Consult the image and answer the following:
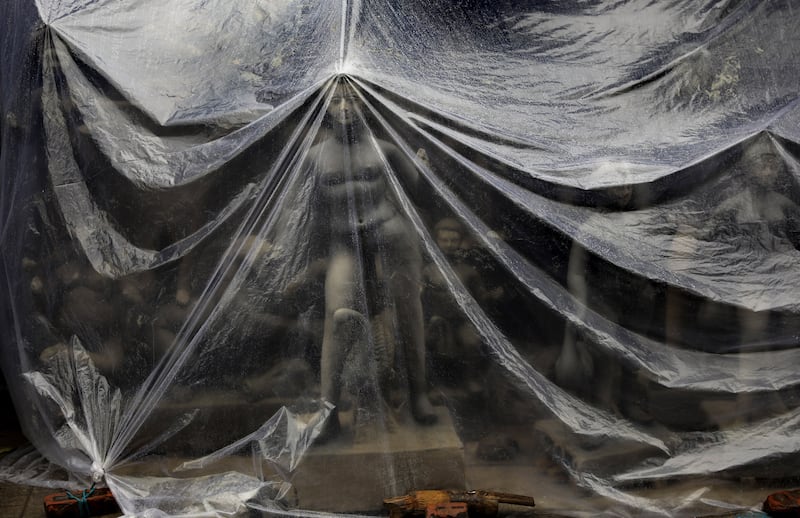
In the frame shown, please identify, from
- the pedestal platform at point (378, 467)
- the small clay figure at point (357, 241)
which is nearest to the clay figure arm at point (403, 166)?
the small clay figure at point (357, 241)

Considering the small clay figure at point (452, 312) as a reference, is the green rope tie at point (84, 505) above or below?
below

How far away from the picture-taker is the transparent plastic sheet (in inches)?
105

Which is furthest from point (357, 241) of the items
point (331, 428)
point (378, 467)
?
point (378, 467)

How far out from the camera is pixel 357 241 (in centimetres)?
266

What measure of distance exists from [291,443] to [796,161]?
200 centimetres

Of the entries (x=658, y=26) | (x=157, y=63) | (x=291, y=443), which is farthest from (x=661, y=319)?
(x=157, y=63)

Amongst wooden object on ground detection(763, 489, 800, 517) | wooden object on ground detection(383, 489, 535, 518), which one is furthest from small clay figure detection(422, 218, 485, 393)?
wooden object on ground detection(763, 489, 800, 517)

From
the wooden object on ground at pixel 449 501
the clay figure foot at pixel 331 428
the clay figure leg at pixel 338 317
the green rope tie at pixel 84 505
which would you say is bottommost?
the green rope tie at pixel 84 505

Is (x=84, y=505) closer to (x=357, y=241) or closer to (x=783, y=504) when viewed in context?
(x=357, y=241)

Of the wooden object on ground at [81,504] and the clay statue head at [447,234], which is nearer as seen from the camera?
the clay statue head at [447,234]

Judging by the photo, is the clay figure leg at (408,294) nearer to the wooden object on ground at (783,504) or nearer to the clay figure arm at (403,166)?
the clay figure arm at (403,166)

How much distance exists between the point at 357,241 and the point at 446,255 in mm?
302

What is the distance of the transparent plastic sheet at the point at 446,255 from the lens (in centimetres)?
266

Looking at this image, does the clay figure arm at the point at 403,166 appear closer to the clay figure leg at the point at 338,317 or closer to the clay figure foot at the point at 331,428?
the clay figure leg at the point at 338,317
